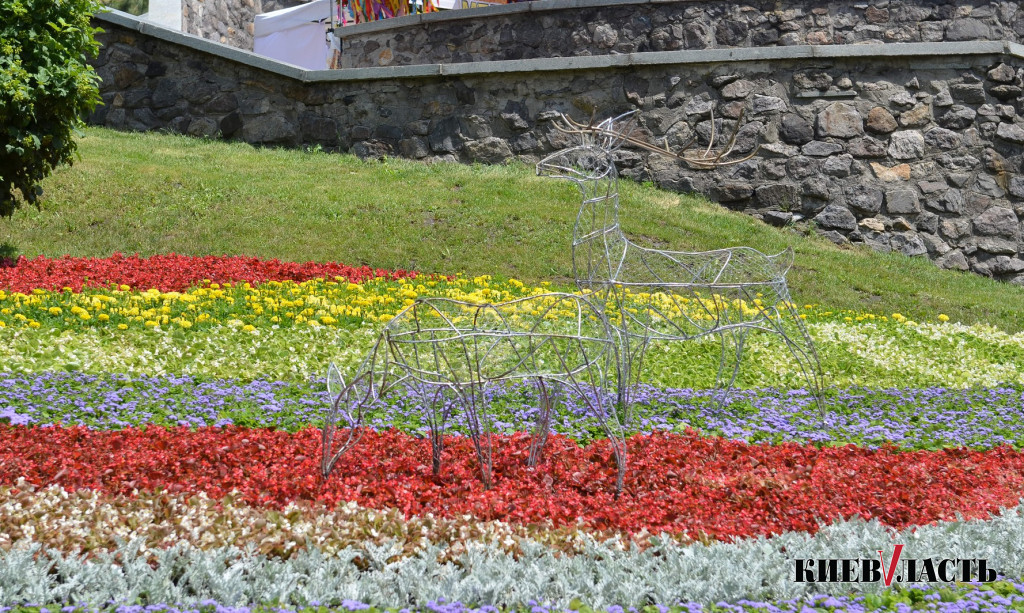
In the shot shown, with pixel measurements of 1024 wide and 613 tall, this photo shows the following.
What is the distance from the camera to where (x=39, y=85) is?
841 centimetres

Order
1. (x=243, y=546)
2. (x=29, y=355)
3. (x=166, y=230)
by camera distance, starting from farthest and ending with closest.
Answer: (x=166, y=230), (x=29, y=355), (x=243, y=546)

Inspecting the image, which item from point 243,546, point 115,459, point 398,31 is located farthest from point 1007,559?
point 398,31

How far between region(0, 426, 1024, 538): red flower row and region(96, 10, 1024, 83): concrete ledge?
8.14 metres

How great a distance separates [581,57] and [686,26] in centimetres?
166

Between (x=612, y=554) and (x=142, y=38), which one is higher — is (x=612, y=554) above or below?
below

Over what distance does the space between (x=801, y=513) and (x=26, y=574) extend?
2.91 m

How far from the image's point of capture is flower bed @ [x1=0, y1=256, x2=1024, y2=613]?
317 centimetres

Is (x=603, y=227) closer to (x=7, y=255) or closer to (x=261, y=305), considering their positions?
(x=261, y=305)

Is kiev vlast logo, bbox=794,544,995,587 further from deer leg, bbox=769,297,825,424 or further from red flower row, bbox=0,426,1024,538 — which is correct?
deer leg, bbox=769,297,825,424

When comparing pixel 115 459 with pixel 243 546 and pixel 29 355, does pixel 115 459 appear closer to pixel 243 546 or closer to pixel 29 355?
pixel 243 546

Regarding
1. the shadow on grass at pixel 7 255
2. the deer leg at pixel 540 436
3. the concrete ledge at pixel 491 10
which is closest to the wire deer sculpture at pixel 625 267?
the deer leg at pixel 540 436

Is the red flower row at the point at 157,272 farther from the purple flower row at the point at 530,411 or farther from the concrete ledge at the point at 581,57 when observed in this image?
the concrete ledge at the point at 581,57

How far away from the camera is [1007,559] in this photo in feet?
11.3

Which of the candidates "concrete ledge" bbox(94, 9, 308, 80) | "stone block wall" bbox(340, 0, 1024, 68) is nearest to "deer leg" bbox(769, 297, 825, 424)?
"stone block wall" bbox(340, 0, 1024, 68)
